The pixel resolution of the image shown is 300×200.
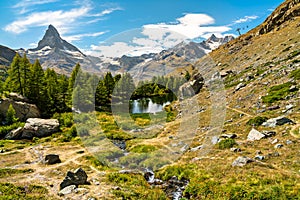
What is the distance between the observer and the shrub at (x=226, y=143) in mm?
29234

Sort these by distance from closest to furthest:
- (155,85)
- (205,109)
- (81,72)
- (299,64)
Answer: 1. (299,64)
2. (205,109)
3. (81,72)
4. (155,85)

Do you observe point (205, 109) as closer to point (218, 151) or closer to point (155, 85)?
point (218, 151)

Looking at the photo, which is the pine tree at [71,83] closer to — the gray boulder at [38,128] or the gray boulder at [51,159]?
the gray boulder at [38,128]

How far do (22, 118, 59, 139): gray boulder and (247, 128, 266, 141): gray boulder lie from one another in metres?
35.8

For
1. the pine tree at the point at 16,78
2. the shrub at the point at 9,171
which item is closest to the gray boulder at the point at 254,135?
the shrub at the point at 9,171

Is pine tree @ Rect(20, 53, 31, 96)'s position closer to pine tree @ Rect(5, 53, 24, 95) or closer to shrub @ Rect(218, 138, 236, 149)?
pine tree @ Rect(5, 53, 24, 95)

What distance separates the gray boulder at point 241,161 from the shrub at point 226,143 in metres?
4.98

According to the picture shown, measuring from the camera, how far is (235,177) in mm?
21234

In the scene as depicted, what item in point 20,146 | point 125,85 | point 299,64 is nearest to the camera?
point 20,146

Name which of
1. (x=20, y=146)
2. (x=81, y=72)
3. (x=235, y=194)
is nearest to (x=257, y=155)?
(x=235, y=194)

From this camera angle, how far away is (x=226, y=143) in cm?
2983

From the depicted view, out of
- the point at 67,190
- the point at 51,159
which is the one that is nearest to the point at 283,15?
the point at 51,159

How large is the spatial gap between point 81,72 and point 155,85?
52749mm

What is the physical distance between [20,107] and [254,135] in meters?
46.1
